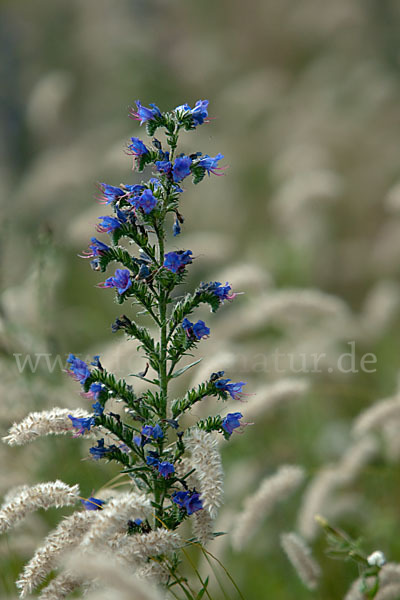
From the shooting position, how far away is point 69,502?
216cm

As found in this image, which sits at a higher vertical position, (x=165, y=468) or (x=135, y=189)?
(x=135, y=189)

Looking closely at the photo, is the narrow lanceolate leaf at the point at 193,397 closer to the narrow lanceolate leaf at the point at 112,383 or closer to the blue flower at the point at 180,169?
the narrow lanceolate leaf at the point at 112,383

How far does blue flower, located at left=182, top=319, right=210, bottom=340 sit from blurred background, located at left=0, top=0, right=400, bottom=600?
0.99 metres

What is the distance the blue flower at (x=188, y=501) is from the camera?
2152mm

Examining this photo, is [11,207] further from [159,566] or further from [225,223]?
[159,566]

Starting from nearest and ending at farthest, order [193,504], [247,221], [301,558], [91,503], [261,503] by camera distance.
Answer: [193,504] < [91,503] < [301,558] < [261,503] < [247,221]

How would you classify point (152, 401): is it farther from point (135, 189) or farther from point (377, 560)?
point (377, 560)

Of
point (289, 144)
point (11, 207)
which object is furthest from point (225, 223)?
point (11, 207)

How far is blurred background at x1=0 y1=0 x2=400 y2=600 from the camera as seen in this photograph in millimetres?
4004

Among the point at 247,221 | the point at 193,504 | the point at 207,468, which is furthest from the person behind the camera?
the point at 247,221

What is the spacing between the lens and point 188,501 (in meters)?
2.16

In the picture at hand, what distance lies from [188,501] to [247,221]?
7096 mm

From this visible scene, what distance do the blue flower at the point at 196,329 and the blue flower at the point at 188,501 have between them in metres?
0.52

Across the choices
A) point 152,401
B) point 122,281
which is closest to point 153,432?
point 152,401
